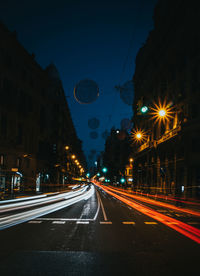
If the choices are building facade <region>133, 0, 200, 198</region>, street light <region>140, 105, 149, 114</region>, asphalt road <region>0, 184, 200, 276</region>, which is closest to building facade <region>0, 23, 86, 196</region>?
building facade <region>133, 0, 200, 198</region>

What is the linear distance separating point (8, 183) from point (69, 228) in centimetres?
2133

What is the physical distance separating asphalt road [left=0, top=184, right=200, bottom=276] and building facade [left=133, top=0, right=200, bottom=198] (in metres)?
12.5

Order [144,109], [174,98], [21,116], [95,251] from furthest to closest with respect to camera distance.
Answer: [174,98]
[21,116]
[144,109]
[95,251]

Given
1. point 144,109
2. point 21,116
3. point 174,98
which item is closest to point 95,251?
point 144,109

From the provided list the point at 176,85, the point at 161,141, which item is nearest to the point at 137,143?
the point at 161,141

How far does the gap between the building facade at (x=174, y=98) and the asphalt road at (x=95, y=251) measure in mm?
12515

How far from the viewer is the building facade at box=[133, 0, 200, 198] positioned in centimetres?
3066

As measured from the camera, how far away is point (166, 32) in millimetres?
41281

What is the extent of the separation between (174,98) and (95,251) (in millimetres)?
33218

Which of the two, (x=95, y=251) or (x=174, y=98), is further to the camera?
(x=174, y=98)

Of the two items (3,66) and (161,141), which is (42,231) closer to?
(3,66)

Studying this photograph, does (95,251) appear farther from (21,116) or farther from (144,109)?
(21,116)

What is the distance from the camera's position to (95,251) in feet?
22.0

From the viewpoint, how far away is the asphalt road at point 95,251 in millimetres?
5309
